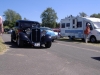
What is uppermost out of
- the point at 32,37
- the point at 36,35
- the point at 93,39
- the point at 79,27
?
the point at 79,27

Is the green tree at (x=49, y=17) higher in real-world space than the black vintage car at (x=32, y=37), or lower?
higher

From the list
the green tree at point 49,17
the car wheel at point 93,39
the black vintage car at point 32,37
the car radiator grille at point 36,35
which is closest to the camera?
the black vintage car at point 32,37

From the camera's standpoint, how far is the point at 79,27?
912 inches

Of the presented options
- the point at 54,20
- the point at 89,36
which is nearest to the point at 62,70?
the point at 89,36

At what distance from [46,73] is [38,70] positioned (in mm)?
499

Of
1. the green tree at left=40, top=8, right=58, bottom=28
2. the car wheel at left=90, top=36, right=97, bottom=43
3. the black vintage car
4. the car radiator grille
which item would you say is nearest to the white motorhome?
the car wheel at left=90, top=36, right=97, bottom=43

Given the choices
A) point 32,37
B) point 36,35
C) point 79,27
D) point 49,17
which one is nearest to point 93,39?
point 79,27

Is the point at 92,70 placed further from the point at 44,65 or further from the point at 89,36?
the point at 89,36

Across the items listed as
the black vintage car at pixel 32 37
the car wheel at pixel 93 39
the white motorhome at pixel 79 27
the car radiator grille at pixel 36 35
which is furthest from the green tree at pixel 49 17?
the car radiator grille at pixel 36 35

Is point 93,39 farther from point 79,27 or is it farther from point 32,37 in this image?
point 32,37

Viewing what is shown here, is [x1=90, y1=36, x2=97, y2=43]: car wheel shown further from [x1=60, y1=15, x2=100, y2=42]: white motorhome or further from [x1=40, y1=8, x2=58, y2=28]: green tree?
[x1=40, y1=8, x2=58, y2=28]: green tree

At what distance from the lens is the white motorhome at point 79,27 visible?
69.7 feet

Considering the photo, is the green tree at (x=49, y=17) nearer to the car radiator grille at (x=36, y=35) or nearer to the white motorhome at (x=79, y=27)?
the white motorhome at (x=79, y=27)

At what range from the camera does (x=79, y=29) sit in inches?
910
